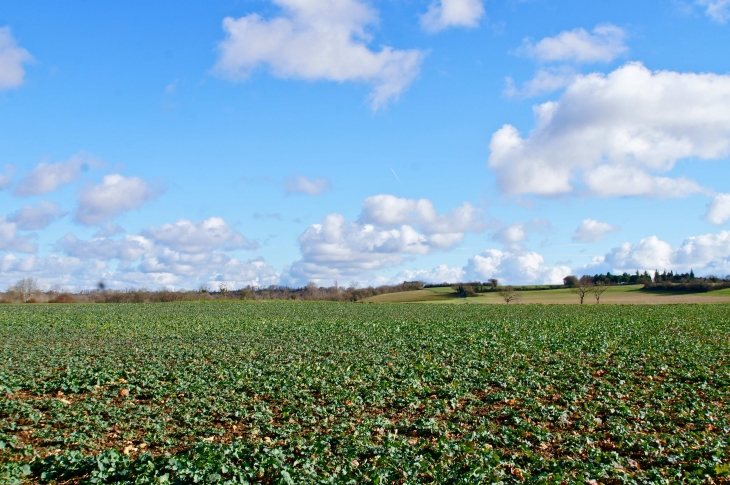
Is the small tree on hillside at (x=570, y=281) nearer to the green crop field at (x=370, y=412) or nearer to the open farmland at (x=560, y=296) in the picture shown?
the open farmland at (x=560, y=296)

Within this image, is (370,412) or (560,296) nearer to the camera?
(370,412)

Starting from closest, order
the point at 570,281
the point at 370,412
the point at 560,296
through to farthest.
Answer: the point at 370,412 < the point at 560,296 < the point at 570,281

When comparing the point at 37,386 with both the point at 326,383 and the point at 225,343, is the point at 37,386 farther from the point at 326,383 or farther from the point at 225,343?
the point at 225,343

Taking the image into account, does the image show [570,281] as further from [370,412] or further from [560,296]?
[370,412]

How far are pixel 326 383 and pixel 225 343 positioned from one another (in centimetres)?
1460

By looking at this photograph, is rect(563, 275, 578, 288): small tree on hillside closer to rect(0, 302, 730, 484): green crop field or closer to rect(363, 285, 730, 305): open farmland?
rect(363, 285, 730, 305): open farmland

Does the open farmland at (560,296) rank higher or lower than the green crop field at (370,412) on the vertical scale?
lower

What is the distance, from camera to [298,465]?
1040 cm

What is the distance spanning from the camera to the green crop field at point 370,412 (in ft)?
33.6

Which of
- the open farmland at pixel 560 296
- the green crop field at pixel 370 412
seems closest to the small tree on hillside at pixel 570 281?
the open farmland at pixel 560 296

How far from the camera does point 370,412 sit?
15359 millimetres

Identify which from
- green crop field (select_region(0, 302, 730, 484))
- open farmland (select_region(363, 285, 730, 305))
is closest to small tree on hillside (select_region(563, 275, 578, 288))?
open farmland (select_region(363, 285, 730, 305))

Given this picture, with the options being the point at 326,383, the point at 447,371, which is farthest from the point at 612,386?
the point at 326,383

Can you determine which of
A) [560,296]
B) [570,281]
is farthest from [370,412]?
[570,281]
